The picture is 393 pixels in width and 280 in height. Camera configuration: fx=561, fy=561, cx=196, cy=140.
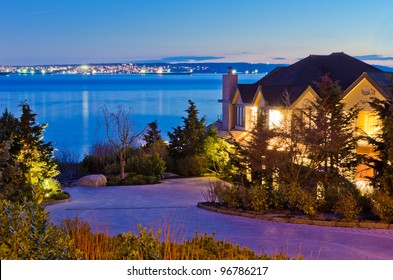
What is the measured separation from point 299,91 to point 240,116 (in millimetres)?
4934

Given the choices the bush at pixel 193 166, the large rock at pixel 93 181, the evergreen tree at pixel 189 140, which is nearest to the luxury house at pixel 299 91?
the evergreen tree at pixel 189 140

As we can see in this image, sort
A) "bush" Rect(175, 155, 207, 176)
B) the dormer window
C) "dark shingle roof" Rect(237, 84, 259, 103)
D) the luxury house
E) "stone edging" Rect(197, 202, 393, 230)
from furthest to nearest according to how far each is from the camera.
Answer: the dormer window, "dark shingle roof" Rect(237, 84, 259, 103), the luxury house, "bush" Rect(175, 155, 207, 176), "stone edging" Rect(197, 202, 393, 230)

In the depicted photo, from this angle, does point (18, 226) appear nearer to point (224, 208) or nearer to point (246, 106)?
point (224, 208)

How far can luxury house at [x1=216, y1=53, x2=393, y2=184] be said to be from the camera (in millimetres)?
27766

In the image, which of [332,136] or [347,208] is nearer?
[347,208]

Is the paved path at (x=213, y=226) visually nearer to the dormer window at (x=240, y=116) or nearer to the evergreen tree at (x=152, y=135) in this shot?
the evergreen tree at (x=152, y=135)

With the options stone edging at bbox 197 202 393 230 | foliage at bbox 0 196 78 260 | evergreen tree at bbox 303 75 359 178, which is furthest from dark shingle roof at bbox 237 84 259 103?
foliage at bbox 0 196 78 260

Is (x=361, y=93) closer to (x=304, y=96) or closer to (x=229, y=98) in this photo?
(x=304, y=96)

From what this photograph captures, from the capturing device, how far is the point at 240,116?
33031mm

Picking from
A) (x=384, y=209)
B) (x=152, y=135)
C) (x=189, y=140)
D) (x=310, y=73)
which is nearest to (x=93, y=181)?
(x=189, y=140)

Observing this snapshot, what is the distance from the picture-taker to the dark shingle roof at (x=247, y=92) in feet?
105

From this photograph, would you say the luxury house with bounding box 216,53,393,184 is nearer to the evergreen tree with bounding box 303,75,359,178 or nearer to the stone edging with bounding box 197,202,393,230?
the evergreen tree with bounding box 303,75,359,178

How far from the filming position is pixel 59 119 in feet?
244
